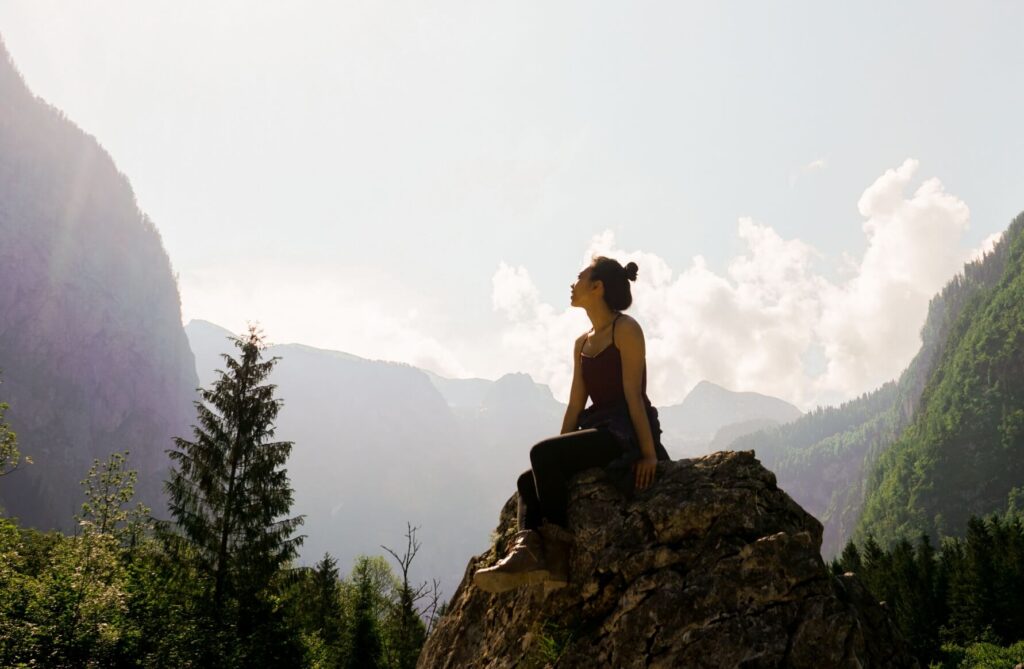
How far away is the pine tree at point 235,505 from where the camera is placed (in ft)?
66.5

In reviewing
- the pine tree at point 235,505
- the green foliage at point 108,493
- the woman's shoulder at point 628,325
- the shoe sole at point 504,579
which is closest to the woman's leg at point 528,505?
the shoe sole at point 504,579

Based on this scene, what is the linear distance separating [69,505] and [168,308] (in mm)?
77814

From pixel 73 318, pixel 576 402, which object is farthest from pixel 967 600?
pixel 73 318

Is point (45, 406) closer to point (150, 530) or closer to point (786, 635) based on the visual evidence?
point (150, 530)

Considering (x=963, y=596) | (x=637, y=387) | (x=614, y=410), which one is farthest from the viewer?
(x=963, y=596)

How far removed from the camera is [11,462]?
18375mm

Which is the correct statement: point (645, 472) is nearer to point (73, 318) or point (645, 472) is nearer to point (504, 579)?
point (504, 579)

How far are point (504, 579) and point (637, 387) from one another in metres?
1.97

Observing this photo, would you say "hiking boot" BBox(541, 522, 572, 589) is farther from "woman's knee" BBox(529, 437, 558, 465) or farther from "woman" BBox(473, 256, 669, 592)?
"woman's knee" BBox(529, 437, 558, 465)

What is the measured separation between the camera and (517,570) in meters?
4.41

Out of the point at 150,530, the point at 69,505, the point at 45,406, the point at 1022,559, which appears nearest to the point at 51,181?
the point at 45,406

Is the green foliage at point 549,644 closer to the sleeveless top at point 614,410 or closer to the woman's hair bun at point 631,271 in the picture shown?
the sleeveless top at point 614,410

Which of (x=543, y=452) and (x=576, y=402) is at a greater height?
(x=576, y=402)

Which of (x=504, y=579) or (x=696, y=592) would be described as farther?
(x=504, y=579)
